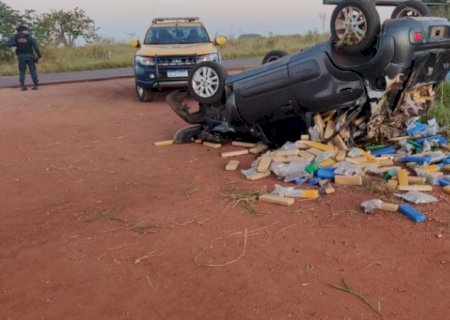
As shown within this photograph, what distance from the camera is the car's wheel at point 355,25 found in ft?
16.7

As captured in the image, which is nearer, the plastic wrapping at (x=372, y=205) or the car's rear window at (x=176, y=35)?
the plastic wrapping at (x=372, y=205)

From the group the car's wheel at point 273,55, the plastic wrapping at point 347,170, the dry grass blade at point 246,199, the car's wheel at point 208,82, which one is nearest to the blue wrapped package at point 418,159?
the plastic wrapping at point 347,170

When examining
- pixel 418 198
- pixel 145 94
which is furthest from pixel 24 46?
pixel 418 198

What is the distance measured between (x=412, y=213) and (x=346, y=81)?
1939 mm

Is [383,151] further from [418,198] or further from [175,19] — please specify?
[175,19]

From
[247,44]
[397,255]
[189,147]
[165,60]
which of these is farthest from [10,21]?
[397,255]

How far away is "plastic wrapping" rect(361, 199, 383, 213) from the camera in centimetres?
423

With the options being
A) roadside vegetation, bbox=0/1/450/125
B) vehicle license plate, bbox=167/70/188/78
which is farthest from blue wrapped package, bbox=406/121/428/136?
roadside vegetation, bbox=0/1/450/125

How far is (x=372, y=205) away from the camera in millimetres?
4246

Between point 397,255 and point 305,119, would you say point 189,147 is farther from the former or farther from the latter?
point 397,255

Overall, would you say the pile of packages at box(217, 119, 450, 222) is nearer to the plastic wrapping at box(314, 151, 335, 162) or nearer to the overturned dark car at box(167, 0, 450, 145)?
the plastic wrapping at box(314, 151, 335, 162)

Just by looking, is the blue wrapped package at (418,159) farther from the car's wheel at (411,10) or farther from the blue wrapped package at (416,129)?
the car's wheel at (411,10)

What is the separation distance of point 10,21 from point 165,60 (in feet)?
64.0

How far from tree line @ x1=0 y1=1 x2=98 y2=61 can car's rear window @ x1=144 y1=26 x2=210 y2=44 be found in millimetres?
15885
